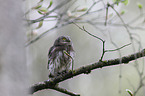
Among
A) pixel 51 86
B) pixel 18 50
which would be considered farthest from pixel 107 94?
pixel 18 50

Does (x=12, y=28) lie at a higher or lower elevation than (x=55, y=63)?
higher

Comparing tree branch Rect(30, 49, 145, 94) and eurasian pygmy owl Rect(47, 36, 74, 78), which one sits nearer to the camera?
tree branch Rect(30, 49, 145, 94)

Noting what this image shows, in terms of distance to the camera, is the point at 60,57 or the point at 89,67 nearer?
the point at 89,67

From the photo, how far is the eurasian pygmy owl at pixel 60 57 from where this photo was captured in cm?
449

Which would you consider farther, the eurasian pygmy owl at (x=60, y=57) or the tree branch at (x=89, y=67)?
the eurasian pygmy owl at (x=60, y=57)

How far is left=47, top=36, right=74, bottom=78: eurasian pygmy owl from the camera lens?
449 cm

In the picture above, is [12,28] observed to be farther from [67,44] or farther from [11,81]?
[67,44]

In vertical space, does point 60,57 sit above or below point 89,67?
below

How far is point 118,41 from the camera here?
43.4ft

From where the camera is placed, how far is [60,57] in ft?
14.7

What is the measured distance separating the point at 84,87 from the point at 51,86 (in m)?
8.89

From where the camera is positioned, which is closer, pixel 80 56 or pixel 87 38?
pixel 80 56

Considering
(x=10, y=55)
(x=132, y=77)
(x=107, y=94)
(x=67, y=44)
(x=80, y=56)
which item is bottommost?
(x=107, y=94)

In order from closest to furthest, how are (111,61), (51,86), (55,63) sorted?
(111,61)
(51,86)
(55,63)
